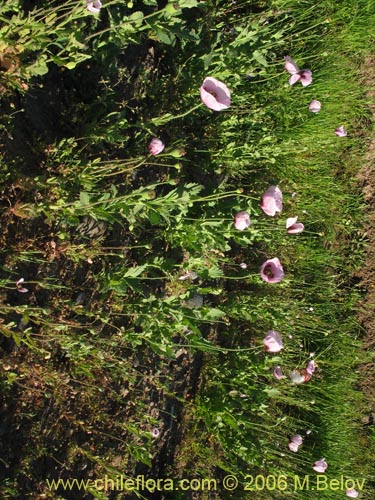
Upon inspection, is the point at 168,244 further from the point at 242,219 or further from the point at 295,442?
the point at 295,442

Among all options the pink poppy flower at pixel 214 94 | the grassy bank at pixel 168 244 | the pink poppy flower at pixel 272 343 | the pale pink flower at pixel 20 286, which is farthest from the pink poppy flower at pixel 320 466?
the pink poppy flower at pixel 214 94

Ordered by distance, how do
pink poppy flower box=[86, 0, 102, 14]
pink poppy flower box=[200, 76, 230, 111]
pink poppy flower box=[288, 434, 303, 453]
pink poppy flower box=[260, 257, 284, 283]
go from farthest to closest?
pink poppy flower box=[288, 434, 303, 453]
pink poppy flower box=[260, 257, 284, 283]
pink poppy flower box=[200, 76, 230, 111]
pink poppy flower box=[86, 0, 102, 14]

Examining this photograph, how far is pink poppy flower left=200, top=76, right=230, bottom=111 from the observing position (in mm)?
2014

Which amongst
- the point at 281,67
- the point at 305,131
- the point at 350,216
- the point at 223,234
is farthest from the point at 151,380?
the point at 350,216

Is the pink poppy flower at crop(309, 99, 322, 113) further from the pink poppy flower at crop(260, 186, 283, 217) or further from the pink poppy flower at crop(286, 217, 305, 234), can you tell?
the pink poppy flower at crop(260, 186, 283, 217)

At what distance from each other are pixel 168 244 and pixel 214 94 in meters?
0.94

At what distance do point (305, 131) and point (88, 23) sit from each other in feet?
4.54

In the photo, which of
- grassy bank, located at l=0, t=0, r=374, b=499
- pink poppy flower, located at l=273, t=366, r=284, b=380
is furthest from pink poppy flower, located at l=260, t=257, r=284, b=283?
pink poppy flower, located at l=273, t=366, r=284, b=380

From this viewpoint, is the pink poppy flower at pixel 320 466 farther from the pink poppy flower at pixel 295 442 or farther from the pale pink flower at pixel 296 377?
the pale pink flower at pixel 296 377

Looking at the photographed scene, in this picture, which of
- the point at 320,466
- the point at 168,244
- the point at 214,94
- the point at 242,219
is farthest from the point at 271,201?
the point at 320,466

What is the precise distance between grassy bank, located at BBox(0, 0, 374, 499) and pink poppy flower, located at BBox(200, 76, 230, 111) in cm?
9

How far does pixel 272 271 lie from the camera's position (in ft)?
8.01

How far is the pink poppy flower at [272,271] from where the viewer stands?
240 cm

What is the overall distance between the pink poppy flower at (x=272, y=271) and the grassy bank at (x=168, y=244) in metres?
0.13
